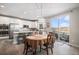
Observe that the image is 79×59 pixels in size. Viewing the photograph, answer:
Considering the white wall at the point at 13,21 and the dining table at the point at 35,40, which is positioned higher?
the white wall at the point at 13,21

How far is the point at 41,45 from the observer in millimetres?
2898

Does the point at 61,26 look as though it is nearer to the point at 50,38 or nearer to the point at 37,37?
the point at 50,38

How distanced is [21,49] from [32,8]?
1.01m

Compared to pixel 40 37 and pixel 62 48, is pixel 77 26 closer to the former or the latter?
pixel 62 48

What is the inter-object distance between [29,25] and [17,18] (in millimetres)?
323

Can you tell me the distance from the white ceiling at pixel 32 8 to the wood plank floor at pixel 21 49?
70 cm

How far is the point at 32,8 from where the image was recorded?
288 centimetres

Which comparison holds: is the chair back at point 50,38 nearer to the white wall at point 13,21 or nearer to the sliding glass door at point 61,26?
the sliding glass door at point 61,26

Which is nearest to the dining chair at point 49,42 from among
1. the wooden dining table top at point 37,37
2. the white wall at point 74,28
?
the wooden dining table top at point 37,37

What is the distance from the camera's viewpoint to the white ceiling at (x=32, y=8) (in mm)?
2838

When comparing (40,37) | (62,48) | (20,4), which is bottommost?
(62,48)

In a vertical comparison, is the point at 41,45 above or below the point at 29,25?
below

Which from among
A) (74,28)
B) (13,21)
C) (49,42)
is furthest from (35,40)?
(74,28)
